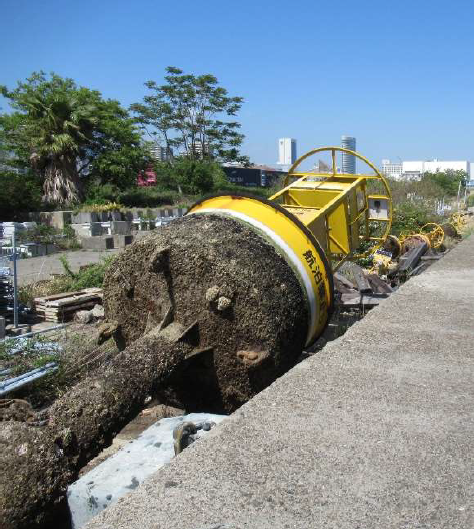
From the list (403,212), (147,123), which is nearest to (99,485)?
(403,212)

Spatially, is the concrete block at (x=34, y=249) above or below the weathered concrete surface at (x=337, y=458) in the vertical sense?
below

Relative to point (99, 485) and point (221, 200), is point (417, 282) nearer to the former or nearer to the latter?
point (221, 200)

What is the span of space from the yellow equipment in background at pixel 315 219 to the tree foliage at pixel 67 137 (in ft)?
71.8

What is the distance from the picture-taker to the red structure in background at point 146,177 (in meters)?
33.3

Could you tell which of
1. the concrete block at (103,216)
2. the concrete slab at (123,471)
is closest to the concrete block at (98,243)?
the concrete block at (103,216)

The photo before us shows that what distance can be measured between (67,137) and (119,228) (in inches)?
267

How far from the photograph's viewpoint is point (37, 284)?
1112 centimetres

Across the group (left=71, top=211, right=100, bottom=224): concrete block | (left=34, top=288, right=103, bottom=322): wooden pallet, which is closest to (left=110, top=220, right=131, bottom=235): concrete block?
(left=71, top=211, right=100, bottom=224): concrete block

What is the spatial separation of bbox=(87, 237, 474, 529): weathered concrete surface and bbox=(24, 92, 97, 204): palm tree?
999 inches

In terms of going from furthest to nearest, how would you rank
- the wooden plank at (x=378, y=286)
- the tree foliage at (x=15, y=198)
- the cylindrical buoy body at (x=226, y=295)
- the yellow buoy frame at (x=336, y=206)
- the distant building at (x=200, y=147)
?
the distant building at (x=200, y=147), the tree foliage at (x=15, y=198), the wooden plank at (x=378, y=286), the yellow buoy frame at (x=336, y=206), the cylindrical buoy body at (x=226, y=295)

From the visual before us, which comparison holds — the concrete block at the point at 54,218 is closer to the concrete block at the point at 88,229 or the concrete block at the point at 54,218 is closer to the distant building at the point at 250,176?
the concrete block at the point at 88,229

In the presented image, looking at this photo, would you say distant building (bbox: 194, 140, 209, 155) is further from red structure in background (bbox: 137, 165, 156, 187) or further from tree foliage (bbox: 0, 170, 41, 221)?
tree foliage (bbox: 0, 170, 41, 221)

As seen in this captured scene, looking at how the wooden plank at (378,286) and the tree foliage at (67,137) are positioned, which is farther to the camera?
the tree foliage at (67,137)

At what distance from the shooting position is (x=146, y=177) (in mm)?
34188
